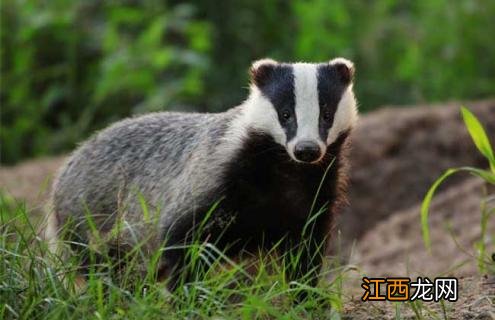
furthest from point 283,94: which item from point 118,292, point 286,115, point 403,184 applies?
point 403,184

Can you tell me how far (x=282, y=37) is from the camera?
358 inches

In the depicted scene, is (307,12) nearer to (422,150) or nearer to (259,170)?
(422,150)

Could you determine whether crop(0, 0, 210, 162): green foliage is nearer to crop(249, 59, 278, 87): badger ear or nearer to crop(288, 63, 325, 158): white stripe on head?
crop(249, 59, 278, 87): badger ear

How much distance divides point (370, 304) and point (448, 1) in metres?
5.70

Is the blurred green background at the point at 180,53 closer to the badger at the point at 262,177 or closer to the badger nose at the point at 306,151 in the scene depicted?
the badger at the point at 262,177

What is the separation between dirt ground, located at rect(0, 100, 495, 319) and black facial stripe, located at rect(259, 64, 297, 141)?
69.7 inches

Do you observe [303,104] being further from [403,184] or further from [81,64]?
[81,64]

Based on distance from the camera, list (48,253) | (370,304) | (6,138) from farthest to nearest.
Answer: (6,138)
(370,304)
(48,253)

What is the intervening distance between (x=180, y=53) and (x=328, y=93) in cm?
459

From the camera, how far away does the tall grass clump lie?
10.0 ft

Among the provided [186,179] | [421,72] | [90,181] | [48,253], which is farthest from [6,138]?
[48,253]

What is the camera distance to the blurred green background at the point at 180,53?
8.52 meters

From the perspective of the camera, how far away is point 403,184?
23.5 ft

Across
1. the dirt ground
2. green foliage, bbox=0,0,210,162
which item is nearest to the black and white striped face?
the dirt ground
